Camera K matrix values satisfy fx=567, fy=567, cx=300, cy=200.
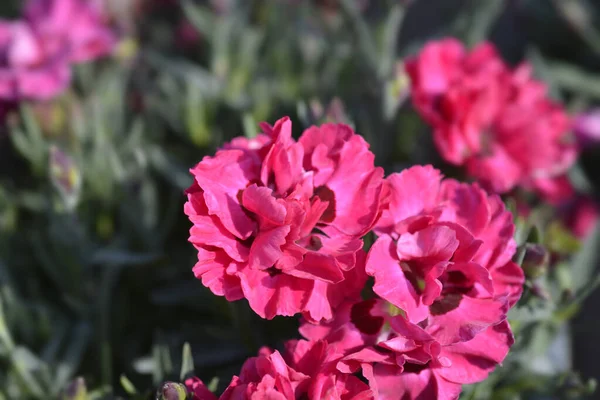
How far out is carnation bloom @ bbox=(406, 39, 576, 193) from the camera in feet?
2.59

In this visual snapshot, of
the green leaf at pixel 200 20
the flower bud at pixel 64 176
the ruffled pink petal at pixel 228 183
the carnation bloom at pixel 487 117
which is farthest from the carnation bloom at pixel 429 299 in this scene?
the green leaf at pixel 200 20

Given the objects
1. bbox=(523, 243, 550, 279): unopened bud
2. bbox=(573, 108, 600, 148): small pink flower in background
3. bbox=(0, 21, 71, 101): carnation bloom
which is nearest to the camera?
bbox=(523, 243, 550, 279): unopened bud

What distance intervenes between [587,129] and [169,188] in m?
0.79

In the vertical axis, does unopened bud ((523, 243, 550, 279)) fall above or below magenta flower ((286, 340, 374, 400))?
above

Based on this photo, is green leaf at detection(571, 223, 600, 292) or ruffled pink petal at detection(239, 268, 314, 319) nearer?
ruffled pink petal at detection(239, 268, 314, 319)

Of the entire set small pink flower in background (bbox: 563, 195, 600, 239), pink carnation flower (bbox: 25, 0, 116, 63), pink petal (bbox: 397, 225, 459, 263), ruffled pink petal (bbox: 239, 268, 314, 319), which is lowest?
small pink flower in background (bbox: 563, 195, 600, 239)

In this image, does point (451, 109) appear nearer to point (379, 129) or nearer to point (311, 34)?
point (379, 129)

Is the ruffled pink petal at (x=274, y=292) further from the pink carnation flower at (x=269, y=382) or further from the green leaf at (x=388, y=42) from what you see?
the green leaf at (x=388, y=42)

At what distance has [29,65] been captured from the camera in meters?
0.93

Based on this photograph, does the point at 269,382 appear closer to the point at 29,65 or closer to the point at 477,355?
the point at 477,355

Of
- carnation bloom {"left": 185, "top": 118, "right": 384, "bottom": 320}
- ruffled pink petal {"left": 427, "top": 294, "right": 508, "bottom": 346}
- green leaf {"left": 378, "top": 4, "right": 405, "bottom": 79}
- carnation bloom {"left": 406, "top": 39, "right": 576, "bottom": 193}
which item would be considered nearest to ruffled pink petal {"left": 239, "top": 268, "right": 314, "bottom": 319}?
carnation bloom {"left": 185, "top": 118, "right": 384, "bottom": 320}

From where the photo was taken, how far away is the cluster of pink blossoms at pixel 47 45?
34.9 inches

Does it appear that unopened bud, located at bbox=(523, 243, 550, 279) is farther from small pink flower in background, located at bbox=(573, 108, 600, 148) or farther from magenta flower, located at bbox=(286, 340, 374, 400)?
small pink flower in background, located at bbox=(573, 108, 600, 148)

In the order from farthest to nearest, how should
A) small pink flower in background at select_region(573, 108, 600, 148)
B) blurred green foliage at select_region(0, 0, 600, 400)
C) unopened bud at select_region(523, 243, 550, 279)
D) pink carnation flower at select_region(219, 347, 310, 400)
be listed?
small pink flower in background at select_region(573, 108, 600, 148) → blurred green foliage at select_region(0, 0, 600, 400) → unopened bud at select_region(523, 243, 550, 279) → pink carnation flower at select_region(219, 347, 310, 400)
